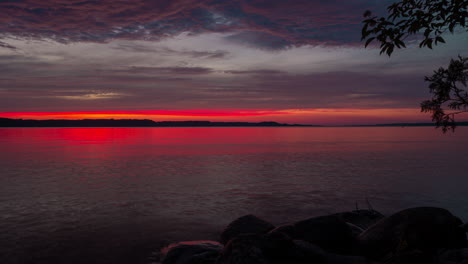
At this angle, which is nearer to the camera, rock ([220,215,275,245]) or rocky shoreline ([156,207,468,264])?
rocky shoreline ([156,207,468,264])

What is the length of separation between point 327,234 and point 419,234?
93.8 inches

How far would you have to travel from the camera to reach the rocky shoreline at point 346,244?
755 cm

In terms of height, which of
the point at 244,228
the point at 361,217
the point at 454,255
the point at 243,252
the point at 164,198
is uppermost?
the point at 243,252

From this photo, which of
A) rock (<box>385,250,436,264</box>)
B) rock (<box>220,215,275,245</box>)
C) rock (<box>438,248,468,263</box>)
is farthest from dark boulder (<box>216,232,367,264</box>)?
rock (<box>220,215,275,245</box>)

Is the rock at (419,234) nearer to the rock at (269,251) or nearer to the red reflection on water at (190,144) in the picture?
the rock at (269,251)

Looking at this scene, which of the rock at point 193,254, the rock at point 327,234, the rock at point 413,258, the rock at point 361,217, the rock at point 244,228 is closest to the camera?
the rock at point 413,258

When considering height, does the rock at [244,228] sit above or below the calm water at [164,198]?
above

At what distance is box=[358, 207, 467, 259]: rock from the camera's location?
9.03 metres

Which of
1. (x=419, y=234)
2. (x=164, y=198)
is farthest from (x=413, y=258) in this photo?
(x=164, y=198)

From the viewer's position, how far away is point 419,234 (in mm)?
9094

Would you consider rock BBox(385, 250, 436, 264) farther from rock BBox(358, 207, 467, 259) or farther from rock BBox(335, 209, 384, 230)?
rock BBox(335, 209, 384, 230)

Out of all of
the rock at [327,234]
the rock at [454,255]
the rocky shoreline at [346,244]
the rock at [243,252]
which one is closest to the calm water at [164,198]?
the rocky shoreline at [346,244]

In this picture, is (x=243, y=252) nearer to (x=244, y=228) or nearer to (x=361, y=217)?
(x=244, y=228)

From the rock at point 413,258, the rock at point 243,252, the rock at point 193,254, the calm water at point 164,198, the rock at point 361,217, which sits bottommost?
the calm water at point 164,198
